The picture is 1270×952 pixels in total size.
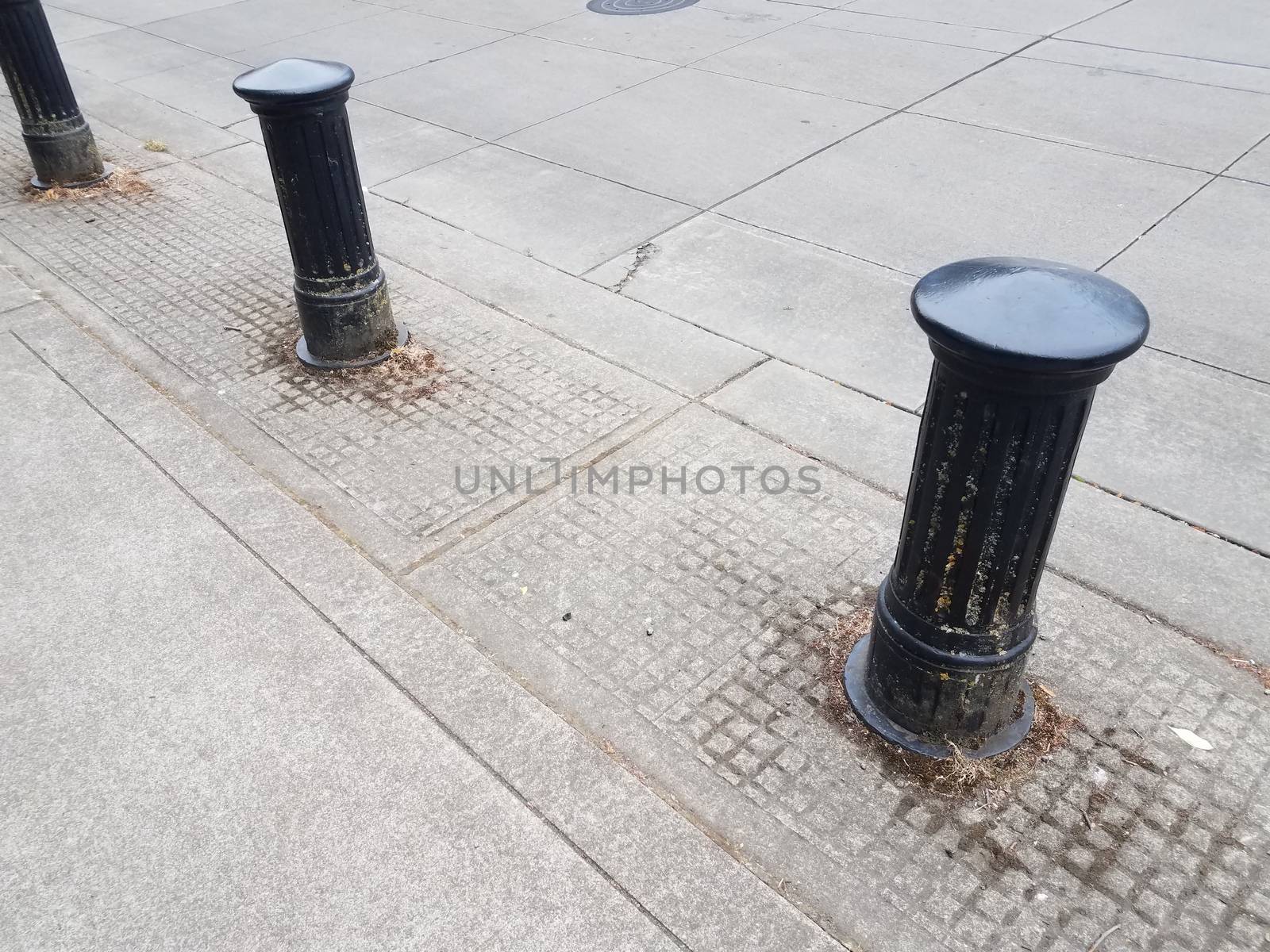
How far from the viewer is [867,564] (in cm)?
373

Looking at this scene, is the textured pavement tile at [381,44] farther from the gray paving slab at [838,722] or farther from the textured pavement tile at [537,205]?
the gray paving slab at [838,722]

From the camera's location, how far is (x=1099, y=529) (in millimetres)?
3877

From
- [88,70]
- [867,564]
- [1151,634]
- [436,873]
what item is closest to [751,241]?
[867,564]

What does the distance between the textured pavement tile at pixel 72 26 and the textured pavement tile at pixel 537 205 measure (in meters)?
6.76

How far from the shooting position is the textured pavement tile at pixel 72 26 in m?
11.5

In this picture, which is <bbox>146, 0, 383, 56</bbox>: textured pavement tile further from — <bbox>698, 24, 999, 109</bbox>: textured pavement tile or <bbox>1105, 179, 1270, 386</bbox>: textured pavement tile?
<bbox>1105, 179, 1270, 386</bbox>: textured pavement tile

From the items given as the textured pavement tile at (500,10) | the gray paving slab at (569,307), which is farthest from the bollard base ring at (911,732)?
the textured pavement tile at (500,10)

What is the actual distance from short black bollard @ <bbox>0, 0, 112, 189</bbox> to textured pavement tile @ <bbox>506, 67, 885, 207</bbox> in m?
3.16

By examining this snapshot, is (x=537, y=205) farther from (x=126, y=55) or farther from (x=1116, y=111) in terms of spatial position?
(x=126, y=55)

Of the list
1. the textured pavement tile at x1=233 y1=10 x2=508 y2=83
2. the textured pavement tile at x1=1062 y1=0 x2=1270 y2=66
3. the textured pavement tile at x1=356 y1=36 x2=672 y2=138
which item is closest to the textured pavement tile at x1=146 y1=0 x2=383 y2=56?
the textured pavement tile at x1=233 y1=10 x2=508 y2=83

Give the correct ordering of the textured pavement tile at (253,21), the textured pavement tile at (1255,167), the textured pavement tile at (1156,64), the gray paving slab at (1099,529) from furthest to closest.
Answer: the textured pavement tile at (253,21) < the textured pavement tile at (1156,64) < the textured pavement tile at (1255,167) < the gray paving slab at (1099,529)

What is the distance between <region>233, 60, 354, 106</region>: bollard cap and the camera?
4.28 metres

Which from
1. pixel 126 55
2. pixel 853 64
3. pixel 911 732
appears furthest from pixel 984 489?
pixel 126 55

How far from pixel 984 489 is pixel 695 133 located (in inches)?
235
